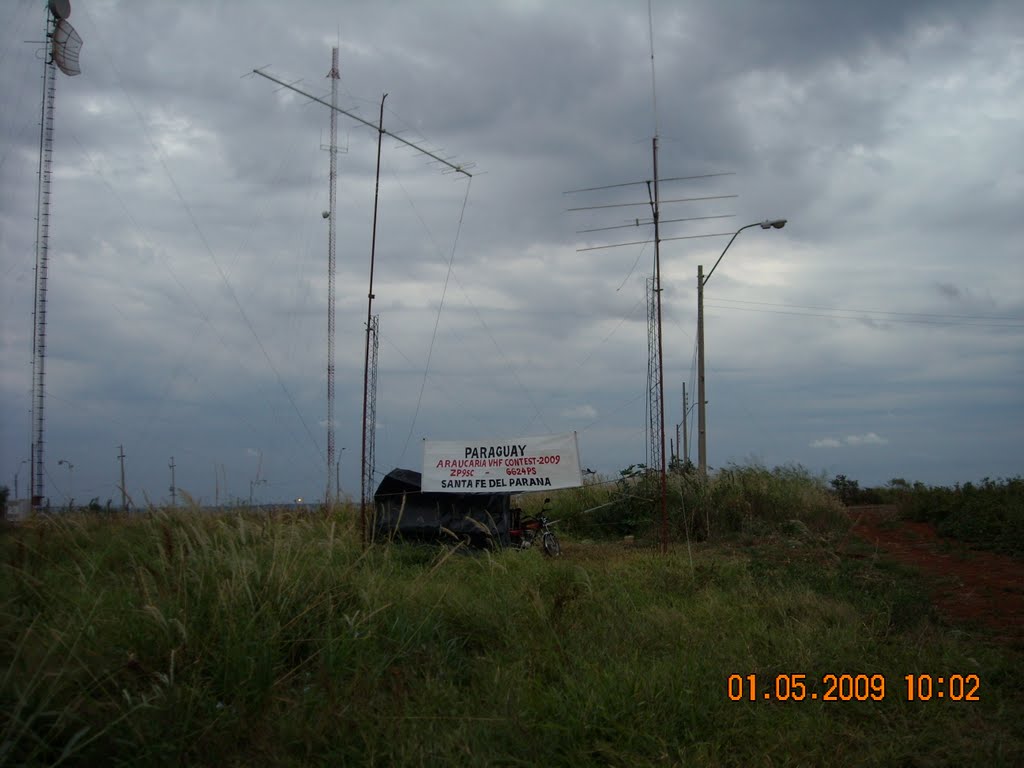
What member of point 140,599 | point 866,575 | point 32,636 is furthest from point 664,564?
point 32,636

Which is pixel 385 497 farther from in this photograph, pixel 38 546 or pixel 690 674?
pixel 690 674

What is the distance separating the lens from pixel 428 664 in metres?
6.18

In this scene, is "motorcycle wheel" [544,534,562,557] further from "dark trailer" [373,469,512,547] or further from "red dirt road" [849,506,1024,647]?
"red dirt road" [849,506,1024,647]

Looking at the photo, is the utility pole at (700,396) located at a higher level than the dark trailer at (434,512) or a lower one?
higher

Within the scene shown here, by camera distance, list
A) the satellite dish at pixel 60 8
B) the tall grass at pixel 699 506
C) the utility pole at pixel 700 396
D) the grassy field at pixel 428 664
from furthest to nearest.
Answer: the utility pole at pixel 700 396, the tall grass at pixel 699 506, the satellite dish at pixel 60 8, the grassy field at pixel 428 664

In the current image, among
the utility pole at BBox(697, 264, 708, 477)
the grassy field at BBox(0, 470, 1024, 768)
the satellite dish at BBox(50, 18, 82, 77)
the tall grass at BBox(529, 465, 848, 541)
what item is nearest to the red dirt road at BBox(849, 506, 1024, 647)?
the grassy field at BBox(0, 470, 1024, 768)

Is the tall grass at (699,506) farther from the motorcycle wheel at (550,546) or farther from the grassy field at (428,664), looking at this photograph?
the grassy field at (428,664)

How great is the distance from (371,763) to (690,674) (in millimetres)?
2409

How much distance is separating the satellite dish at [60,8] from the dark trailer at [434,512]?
7.57 m

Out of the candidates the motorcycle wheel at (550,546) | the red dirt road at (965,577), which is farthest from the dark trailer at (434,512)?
the red dirt road at (965,577)

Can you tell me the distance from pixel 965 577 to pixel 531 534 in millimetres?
6055

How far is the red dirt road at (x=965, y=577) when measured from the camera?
8172 mm

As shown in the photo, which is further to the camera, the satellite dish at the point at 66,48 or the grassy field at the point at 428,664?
the satellite dish at the point at 66,48
